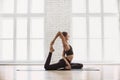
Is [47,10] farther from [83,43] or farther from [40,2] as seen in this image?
[83,43]

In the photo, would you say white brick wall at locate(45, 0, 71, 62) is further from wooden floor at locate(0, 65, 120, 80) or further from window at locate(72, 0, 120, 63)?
wooden floor at locate(0, 65, 120, 80)

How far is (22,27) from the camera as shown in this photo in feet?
32.4

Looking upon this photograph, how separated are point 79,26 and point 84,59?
1.16m

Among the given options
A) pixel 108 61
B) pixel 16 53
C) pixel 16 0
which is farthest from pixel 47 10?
pixel 108 61

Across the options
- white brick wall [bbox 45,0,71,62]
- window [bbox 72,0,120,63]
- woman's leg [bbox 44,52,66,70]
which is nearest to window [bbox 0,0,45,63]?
white brick wall [bbox 45,0,71,62]

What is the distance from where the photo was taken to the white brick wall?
9.44 meters

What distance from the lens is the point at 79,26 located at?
979 centimetres

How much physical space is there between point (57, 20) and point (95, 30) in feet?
4.58

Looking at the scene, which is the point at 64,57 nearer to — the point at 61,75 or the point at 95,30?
the point at 61,75

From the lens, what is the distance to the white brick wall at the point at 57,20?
31.0 ft

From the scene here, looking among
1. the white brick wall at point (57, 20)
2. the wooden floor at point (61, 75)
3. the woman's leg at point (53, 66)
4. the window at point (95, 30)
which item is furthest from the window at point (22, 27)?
the wooden floor at point (61, 75)

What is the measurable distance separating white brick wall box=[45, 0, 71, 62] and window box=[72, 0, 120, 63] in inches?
14.7

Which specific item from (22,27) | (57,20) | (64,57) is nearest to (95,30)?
(57,20)

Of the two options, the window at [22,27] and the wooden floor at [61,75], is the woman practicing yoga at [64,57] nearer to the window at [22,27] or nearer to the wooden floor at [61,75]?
the wooden floor at [61,75]
